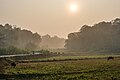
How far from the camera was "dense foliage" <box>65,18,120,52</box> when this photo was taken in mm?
135125

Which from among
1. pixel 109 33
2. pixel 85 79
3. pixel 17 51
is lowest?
pixel 85 79

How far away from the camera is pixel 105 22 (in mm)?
152250

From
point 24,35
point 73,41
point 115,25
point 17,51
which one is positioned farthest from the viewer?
point 24,35

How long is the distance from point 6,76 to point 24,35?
547ft

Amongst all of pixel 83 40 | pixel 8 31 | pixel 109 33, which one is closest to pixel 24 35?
pixel 8 31

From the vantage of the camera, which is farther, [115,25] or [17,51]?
[115,25]

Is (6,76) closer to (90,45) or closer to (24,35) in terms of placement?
(90,45)

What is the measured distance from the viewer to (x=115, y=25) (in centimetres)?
14375

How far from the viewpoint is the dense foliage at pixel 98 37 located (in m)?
135

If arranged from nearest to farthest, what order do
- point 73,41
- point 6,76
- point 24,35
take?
point 6,76 < point 73,41 < point 24,35

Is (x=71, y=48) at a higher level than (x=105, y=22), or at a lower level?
lower

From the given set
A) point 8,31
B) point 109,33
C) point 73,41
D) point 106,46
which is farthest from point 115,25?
point 8,31

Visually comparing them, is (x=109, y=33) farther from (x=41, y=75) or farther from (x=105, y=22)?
(x=41, y=75)

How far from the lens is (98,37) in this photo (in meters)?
143
